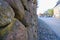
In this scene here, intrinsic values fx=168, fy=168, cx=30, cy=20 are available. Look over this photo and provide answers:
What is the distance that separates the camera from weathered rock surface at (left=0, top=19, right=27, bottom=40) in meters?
1.74

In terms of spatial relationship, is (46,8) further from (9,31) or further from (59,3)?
(9,31)

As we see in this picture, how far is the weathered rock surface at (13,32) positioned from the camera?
1738mm

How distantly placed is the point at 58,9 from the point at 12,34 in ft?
47.5

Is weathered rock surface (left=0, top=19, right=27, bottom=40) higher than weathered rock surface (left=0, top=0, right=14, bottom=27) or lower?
lower

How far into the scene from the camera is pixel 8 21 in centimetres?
180

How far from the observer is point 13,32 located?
6.01 feet

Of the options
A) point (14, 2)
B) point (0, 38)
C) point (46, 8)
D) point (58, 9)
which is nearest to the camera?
point (0, 38)

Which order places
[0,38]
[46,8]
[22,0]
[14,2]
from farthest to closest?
[46,8], [22,0], [14,2], [0,38]

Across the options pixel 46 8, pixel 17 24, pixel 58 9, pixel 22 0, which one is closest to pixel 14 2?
pixel 17 24

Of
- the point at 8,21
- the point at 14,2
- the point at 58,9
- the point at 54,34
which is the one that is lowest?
the point at 54,34

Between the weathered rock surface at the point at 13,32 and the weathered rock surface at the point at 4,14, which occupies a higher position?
the weathered rock surface at the point at 4,14

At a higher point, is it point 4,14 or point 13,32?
point 4,14

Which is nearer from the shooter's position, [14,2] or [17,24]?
[17,24]

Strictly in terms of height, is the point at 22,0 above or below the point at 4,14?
above
